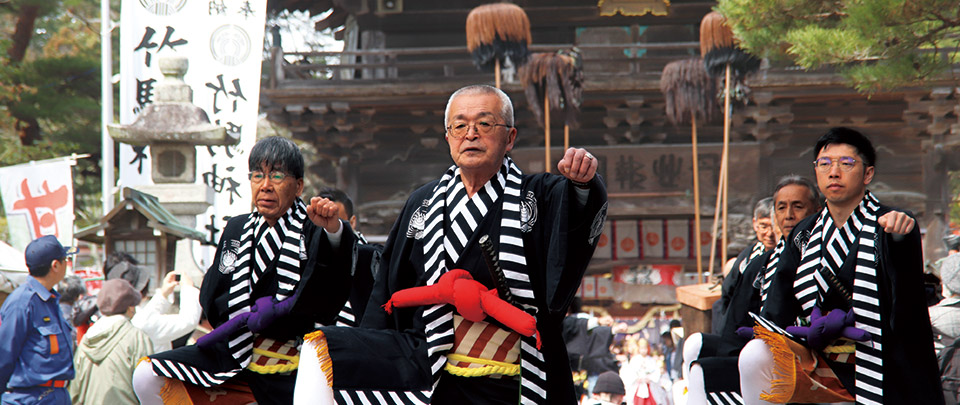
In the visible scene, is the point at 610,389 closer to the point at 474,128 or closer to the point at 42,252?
the point at 42,252

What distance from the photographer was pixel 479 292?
2859mm

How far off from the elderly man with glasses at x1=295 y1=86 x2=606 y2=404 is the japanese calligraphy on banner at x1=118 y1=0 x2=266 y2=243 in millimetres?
7209

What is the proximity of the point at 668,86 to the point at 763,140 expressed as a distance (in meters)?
2.34

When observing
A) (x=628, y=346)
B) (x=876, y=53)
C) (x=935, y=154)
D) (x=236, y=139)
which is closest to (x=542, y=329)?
(x=876, y=53)

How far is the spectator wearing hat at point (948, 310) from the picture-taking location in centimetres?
510

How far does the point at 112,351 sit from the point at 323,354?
3.30 metres

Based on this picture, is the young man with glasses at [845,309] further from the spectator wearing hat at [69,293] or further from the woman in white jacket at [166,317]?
the spectator wearing hat at [69,293]

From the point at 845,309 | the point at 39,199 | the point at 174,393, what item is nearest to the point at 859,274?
the point at 845,309

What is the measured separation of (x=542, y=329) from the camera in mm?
2951

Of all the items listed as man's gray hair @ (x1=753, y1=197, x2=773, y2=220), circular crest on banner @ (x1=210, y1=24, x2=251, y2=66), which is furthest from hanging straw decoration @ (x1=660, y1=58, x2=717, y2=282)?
man's gray hair @ (x1=753, y1=197, x2=773, y2=220)

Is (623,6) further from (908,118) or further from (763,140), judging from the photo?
(908,118)

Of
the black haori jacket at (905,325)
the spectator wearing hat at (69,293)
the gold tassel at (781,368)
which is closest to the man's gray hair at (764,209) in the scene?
the gold tassel at (781,368)

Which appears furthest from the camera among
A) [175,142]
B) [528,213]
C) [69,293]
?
[175,142]

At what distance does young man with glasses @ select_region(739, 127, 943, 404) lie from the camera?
3.37 meters
